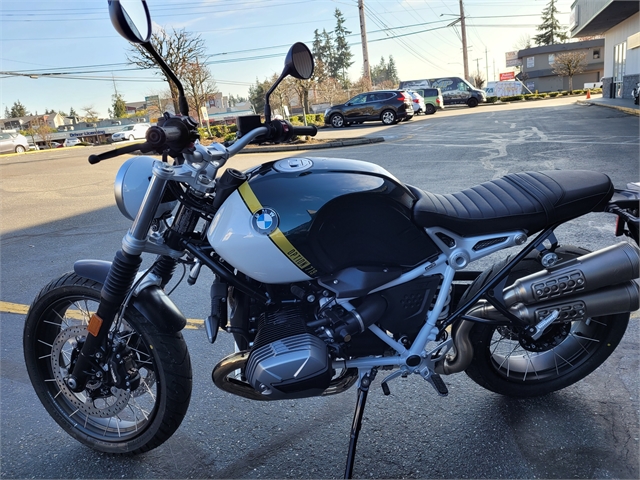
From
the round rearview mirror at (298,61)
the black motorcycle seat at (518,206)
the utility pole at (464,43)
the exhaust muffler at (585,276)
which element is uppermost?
the utility pole at (464,43)

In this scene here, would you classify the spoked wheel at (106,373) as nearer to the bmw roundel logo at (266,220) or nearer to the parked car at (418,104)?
the bmw roundel logo at (266,220)

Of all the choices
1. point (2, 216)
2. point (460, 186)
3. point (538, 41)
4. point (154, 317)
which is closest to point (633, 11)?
point (460, 186)

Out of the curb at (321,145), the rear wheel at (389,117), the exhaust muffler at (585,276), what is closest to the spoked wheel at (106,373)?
the exhaust muffler at (585,276)

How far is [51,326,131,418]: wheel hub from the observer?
242cm

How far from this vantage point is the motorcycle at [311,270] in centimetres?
192

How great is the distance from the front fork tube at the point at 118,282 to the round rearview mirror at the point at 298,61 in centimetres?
59

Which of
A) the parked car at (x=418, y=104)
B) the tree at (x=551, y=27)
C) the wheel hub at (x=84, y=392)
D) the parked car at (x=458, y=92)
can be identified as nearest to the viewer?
the wheel hub at (x=84, y=392)

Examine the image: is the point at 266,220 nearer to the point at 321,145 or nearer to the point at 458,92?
the point at 321,145

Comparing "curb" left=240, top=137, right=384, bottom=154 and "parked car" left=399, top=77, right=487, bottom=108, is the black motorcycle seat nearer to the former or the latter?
"curb" left=240, top=137, right=384, bottom=154

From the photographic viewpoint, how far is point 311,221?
1.89 m

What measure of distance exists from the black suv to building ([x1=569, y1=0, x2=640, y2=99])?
878 cm

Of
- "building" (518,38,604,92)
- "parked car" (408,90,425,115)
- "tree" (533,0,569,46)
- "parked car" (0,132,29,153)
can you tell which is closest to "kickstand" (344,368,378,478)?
"parked car" (408,90,425,115)

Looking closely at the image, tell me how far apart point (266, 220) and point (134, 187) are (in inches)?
23.4

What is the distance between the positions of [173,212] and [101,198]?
759 cm
